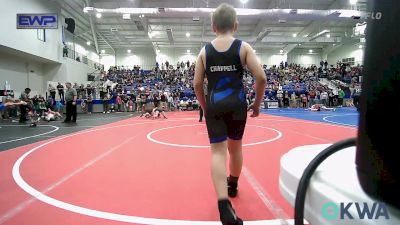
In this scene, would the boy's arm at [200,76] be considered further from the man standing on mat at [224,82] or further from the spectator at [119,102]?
the spectator at [119,102]

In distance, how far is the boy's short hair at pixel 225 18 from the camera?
7.11 ft

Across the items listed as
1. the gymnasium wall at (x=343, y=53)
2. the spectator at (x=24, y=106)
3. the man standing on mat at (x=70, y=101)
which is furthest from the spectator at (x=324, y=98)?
the spectator at (x=24, y=106)

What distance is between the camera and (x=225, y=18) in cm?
218

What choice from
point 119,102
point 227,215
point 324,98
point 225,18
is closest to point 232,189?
point 227,215

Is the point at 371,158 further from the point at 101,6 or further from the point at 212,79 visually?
the point at 101,6

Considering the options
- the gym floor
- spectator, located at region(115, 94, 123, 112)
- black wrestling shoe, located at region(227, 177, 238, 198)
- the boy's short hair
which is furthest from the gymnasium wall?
the boy's short hair

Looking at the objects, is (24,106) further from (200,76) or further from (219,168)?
(219,168)

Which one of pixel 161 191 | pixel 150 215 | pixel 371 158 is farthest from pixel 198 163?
pixel 371 158

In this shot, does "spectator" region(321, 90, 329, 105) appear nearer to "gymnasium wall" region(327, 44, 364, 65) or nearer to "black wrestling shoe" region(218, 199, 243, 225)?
"gymnasium wall" region(327, 44, 364, 65)

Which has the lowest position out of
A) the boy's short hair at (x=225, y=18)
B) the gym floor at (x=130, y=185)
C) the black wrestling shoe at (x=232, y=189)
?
the gym floor at (x=130, y=185)

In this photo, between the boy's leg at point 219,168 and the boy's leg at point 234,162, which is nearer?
the boy's leg at point 219,168

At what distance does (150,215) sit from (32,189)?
149cm

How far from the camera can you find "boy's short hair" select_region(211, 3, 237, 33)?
7.11 ft

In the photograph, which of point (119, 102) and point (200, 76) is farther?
point (119, 102)
